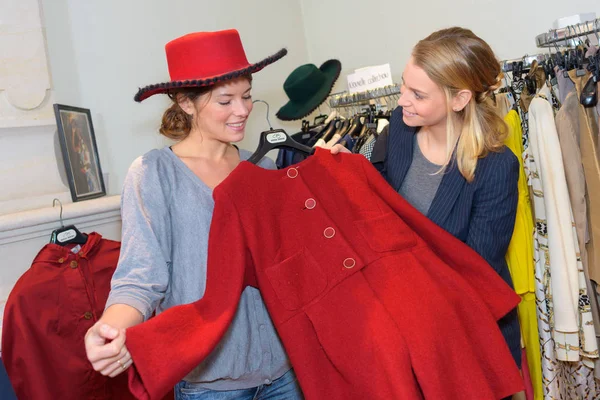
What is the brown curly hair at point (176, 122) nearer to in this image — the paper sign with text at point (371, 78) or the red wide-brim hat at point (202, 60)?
the red wide-brim hat at point (202, 60)

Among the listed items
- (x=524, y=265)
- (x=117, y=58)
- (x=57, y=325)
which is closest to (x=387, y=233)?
(x=524, y=265)

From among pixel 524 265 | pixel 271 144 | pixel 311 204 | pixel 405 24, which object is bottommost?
pixel 524 265

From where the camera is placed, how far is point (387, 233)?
146cm

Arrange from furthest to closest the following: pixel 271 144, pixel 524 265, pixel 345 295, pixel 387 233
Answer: pixel 524 265 < pixel 271 144 < pixel 387 233 < pixel 345 295

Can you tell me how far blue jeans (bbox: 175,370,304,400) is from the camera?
1447mm

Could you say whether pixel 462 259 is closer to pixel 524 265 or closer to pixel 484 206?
pixel 484 206

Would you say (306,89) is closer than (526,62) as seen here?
No

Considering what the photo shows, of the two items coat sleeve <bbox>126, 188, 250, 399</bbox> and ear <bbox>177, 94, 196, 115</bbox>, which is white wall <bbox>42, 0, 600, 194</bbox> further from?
coat sleeve <bbox>126, 188, 250, 399</bbox>

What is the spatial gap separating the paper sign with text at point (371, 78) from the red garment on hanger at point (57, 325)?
1111mm

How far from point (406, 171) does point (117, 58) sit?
5.21 feet

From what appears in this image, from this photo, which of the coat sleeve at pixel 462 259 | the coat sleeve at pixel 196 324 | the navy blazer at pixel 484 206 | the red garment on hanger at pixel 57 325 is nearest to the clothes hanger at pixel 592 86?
the navy blazer at pixel 484 206

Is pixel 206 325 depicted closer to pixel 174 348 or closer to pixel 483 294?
pixel 174 348

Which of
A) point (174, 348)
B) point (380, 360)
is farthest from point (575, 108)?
point (174, 348)

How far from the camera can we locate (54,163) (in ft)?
7.90
